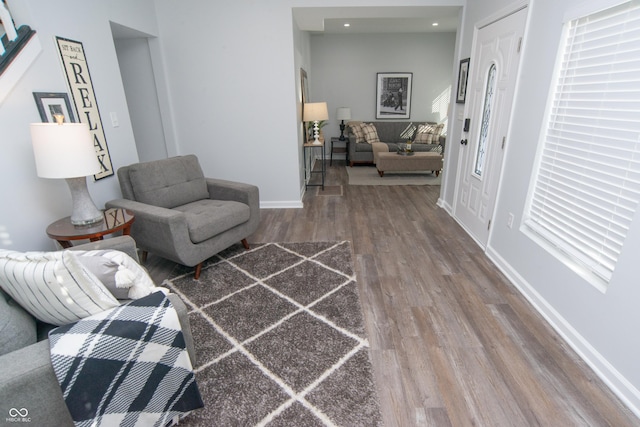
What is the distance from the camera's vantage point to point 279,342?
187 cm

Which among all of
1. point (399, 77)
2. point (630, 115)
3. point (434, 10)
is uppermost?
point (434, 10)

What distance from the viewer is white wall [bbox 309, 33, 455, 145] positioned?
680 cm

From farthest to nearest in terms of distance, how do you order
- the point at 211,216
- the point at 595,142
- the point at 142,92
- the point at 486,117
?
the point at 142,92, the point at 486,117, the point at 211,216, the point at 595,142

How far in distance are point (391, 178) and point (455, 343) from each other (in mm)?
4187

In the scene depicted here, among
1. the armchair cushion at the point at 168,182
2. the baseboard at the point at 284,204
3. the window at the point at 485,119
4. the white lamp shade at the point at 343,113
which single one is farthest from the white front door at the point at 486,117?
the white lamp shade at the point at 343,113

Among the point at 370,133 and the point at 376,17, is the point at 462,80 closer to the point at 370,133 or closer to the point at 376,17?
the point at 376,17

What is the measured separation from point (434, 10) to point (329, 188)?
270 centimetres

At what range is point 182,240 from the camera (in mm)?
2314

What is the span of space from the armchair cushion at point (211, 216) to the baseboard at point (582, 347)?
2.26 metres

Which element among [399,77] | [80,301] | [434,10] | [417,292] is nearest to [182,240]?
[80,301]

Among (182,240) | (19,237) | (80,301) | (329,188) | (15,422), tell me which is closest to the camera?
(15,422)

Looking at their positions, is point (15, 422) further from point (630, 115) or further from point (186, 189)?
point (630, 115)

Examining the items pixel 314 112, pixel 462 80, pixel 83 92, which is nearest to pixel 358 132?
pixel 314 112

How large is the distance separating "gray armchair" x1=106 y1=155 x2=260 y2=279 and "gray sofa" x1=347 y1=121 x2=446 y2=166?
4132mm
